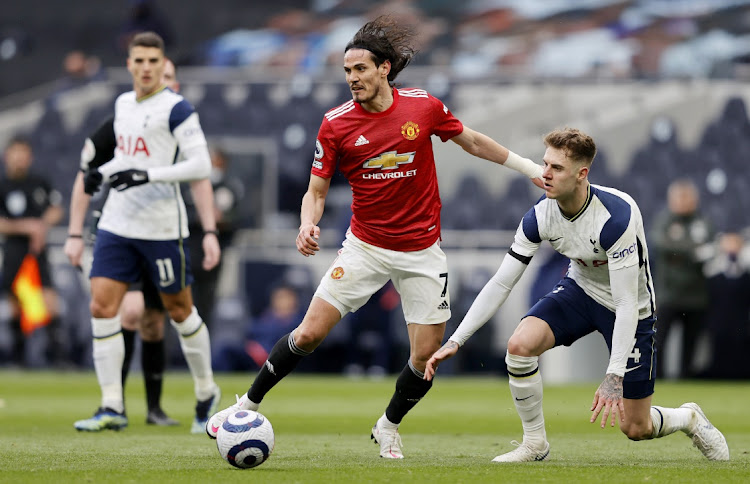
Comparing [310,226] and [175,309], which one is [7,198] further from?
[310,226]

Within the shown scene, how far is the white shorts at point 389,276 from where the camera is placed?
6.68m

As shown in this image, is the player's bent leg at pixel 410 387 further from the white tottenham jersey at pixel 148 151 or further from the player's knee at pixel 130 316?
the player's knee at pixel 130 316

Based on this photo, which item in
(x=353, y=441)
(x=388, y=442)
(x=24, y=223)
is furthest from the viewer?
(x=24, y=223)

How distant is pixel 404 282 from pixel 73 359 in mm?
9498

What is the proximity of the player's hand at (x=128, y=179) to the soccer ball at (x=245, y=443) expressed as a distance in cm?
214

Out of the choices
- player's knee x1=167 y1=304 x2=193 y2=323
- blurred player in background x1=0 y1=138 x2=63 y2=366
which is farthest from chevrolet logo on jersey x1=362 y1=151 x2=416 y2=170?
blurred player in background x1=0 y1=138 x2=63 y2=366

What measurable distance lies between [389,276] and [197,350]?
1969mm

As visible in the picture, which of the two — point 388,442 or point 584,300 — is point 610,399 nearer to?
point 584,300

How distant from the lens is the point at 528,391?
6.48 metres

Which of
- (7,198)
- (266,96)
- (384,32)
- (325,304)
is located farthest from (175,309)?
(266,96)

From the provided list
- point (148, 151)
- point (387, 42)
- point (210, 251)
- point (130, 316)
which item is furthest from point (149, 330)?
point (387, 42)

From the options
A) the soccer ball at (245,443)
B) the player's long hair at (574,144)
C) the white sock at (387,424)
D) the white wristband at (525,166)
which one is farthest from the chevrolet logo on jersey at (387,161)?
the soccer ball at (245,443)

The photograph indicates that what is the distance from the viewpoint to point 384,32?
682 cm

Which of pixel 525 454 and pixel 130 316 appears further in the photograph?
pixel 130 316
